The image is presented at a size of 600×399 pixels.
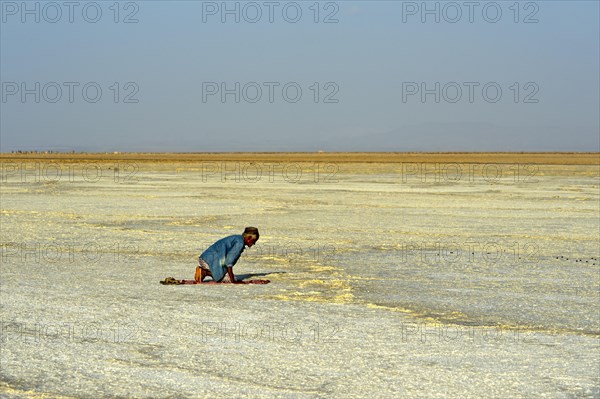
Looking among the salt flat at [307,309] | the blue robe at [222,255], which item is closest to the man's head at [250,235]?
the blue robe at [222,255]

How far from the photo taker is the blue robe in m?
13.1

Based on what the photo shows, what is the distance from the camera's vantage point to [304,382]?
8.16 meters

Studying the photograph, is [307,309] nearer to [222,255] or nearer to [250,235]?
[250,235]

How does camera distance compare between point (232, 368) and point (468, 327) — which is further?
point (468, 327)

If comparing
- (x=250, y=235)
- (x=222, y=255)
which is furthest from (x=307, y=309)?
(x=222, y=255)

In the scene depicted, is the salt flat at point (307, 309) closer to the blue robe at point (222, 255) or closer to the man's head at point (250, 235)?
the blue robe at point (222, 255)

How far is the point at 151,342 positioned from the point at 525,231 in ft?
45.7

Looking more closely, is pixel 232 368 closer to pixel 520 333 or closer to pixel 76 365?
pixel 76 365

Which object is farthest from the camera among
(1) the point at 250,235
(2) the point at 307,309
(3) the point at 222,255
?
(3) the point at 222,255

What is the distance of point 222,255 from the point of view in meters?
13.1

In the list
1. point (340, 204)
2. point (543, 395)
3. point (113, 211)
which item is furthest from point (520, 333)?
point (340, 204)

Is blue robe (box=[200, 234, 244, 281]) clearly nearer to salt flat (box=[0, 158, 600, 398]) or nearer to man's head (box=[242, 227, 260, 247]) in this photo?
man's head (box=[242, 227, 260, 247])

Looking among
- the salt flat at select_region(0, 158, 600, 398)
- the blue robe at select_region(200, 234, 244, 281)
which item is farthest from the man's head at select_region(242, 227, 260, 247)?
the salt flat at select_region(0, 158, 600, 398)

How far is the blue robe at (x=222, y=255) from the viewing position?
13094 mm
